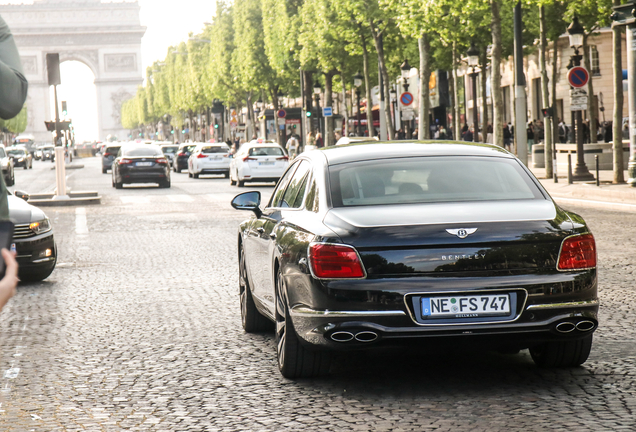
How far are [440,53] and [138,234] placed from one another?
35.4 metres

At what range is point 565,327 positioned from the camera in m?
5.57

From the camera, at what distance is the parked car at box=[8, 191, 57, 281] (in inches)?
435

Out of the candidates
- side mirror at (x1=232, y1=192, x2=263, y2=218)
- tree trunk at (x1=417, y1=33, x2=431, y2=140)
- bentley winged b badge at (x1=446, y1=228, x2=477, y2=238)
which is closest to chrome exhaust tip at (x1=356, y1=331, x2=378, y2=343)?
bentley winged b badge at (x1=446, y1=228, x2=477, y2=238)

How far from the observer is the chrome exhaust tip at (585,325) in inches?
221

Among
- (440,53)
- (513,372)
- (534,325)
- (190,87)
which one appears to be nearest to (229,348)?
(513,372)

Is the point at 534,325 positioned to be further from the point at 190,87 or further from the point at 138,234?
the point at 190,87

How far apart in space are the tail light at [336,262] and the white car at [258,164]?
28.6 metres

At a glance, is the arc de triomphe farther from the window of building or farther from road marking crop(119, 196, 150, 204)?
road marking crop(119, 196, 150, 204)

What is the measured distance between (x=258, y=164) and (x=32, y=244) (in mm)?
23494

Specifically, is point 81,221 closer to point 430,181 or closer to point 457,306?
point 430,181

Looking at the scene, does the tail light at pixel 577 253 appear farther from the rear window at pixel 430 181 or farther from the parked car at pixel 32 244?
the parked car at pixel 32 244

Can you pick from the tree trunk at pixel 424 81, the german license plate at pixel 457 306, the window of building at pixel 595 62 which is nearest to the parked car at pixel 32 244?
the german license plate at pixel 457 306

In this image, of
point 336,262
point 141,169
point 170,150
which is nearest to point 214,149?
point 141,169

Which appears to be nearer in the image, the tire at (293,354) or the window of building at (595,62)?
the tire at (293,354)
